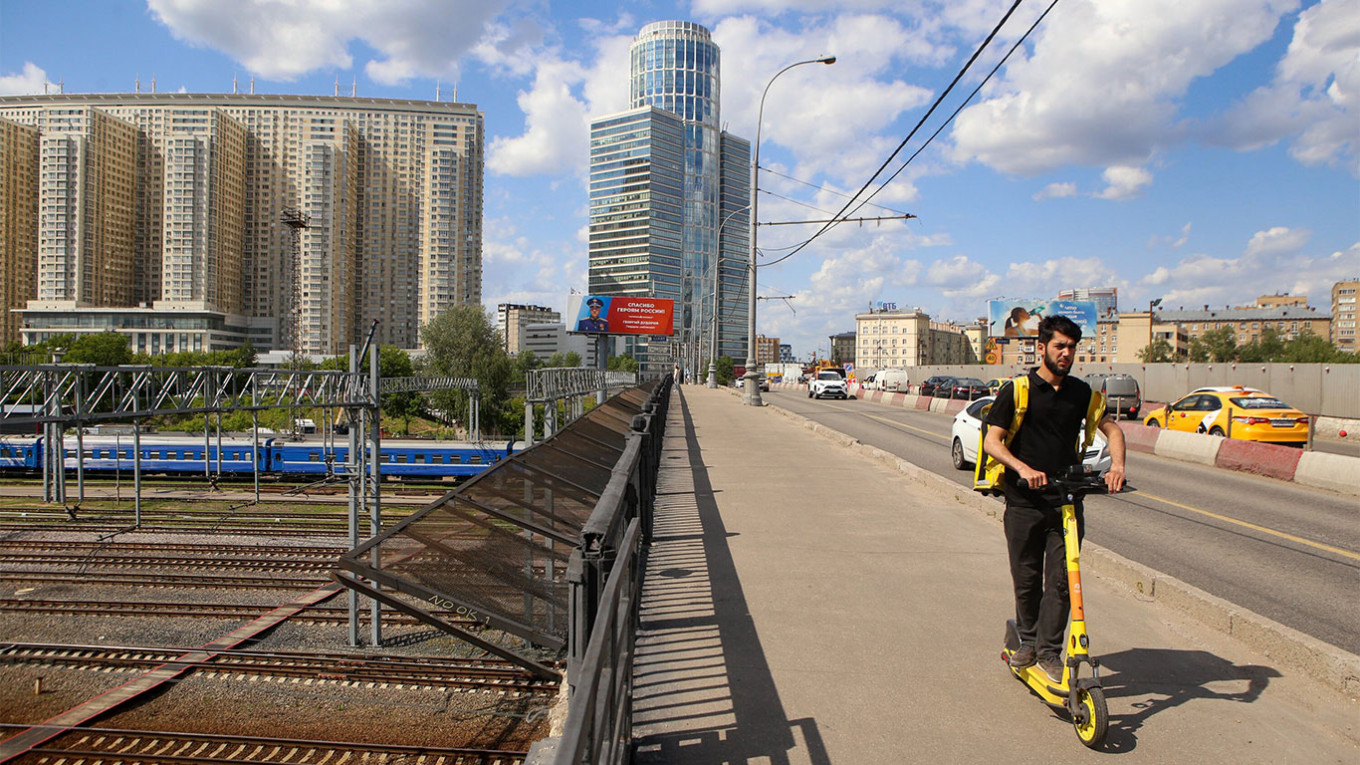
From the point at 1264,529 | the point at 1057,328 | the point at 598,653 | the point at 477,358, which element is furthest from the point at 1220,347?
the point at 598,653

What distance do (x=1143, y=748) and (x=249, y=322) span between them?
14247 centimetres

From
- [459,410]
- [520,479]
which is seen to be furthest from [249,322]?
[520,479]

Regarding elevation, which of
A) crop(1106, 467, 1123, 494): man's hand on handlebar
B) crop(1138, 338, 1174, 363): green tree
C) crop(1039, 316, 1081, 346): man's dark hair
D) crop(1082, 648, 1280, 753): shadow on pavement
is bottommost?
crop(1082, 648, 1280, 753): shadow on pavement

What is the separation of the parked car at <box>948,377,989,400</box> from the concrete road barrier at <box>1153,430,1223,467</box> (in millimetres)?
20667

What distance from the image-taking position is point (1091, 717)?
11.4ft

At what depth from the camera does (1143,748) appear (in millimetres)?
3541

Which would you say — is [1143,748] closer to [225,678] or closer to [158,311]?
[225,678]

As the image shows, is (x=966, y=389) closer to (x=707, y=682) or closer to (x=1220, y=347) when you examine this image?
(x=707, y=682)

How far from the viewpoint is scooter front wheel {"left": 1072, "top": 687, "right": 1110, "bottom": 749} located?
3430mm

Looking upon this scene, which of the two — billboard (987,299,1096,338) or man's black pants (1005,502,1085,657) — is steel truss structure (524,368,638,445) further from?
Result: billboard (987,299,1096,338)

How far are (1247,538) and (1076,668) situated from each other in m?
7.04

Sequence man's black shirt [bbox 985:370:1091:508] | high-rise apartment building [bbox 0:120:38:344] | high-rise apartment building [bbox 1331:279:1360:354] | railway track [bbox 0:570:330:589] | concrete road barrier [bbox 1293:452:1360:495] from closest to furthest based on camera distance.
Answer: man's black shirt [bbox 985:370:1091:508]
concrete road barrier [bbox 1293:452:1360:495]
railway track [bbox 0:570:330:589]
high-rise apartment building [bbox 0:120:38:344]
high-rise apartment building [bbox 1331:279:1360:354]

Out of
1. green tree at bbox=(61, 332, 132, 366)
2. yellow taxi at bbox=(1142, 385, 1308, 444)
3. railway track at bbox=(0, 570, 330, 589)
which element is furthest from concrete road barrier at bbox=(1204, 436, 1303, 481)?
green tree at bbox=(61, 332, 132, 366)

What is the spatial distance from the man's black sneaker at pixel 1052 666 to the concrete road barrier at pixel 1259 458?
13249 millimetres
